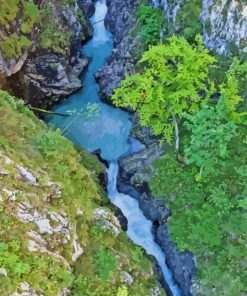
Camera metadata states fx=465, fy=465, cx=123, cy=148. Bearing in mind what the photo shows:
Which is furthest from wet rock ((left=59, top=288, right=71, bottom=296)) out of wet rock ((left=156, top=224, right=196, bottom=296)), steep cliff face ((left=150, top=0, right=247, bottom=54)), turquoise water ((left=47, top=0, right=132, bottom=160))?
steep cliff face ((left=150, top=0, right=247, bottom=54))

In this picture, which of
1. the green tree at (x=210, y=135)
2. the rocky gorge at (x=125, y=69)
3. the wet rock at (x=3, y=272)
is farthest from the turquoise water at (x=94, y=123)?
the wet rock at (x=3, y=272)

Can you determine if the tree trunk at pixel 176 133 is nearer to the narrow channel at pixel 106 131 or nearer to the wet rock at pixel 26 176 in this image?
the narrow channel at pixel 106 131

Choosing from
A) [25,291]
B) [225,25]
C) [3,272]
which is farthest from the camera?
[225,25]

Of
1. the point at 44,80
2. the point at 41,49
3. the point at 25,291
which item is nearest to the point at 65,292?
the point at 25,291

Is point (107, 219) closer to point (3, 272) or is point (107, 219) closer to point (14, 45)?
point (3, 272)

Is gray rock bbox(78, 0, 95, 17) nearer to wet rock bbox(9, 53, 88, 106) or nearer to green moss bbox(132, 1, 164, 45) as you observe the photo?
green moss bbox(132, 1, 164, 45)

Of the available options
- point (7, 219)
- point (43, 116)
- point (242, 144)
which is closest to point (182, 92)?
point (242, 144)
